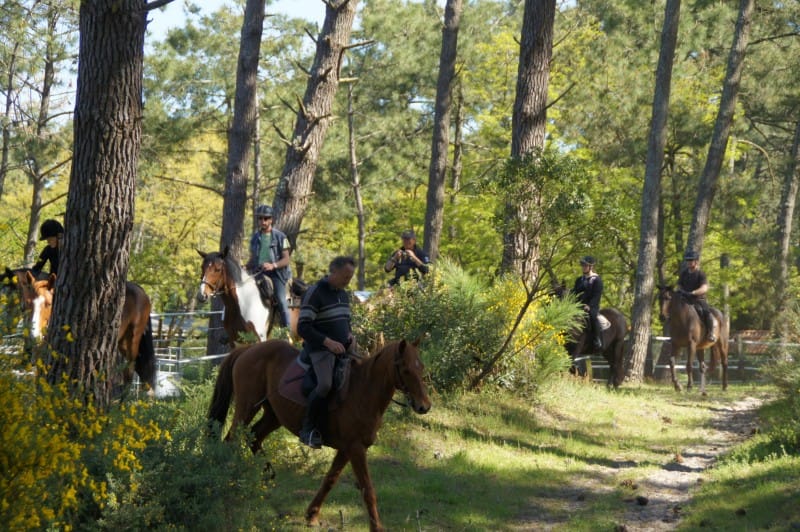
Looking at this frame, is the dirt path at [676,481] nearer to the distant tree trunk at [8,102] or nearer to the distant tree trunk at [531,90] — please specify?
the distant tree trunk at [531,90]

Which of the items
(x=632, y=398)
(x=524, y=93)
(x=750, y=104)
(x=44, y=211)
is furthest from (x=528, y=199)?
(x=44, y=211)

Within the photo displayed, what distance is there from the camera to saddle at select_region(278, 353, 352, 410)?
8.48m

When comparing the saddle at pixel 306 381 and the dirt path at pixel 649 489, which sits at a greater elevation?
the saddle at pixel 306 381

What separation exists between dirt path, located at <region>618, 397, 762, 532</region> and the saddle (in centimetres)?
282

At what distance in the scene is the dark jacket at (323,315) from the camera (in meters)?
8.60

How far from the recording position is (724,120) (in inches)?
1041

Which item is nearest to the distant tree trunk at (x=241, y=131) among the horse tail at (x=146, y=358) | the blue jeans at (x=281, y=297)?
the blue jeans at (x=281, y=297)

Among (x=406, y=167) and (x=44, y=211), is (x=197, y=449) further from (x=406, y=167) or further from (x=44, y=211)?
(x=44, y=211)

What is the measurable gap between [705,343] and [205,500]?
60.3ft

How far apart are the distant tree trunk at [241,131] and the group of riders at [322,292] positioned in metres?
3.24

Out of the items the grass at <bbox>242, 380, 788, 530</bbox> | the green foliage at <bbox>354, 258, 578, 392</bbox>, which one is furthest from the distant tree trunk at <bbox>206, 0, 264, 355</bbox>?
the grass at <bbox>242, 380, 788, 530</bbox>

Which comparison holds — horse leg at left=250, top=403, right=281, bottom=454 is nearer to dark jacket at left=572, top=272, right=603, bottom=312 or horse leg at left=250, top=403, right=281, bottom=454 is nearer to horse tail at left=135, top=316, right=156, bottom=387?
horse tail at left=135, top=316, right=156, bottom=387

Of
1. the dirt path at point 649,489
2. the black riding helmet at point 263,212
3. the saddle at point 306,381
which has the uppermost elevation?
the black riding helmet at point 263,212

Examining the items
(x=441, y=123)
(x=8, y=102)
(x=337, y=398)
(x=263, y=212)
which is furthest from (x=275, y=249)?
(x=8, y=102)
